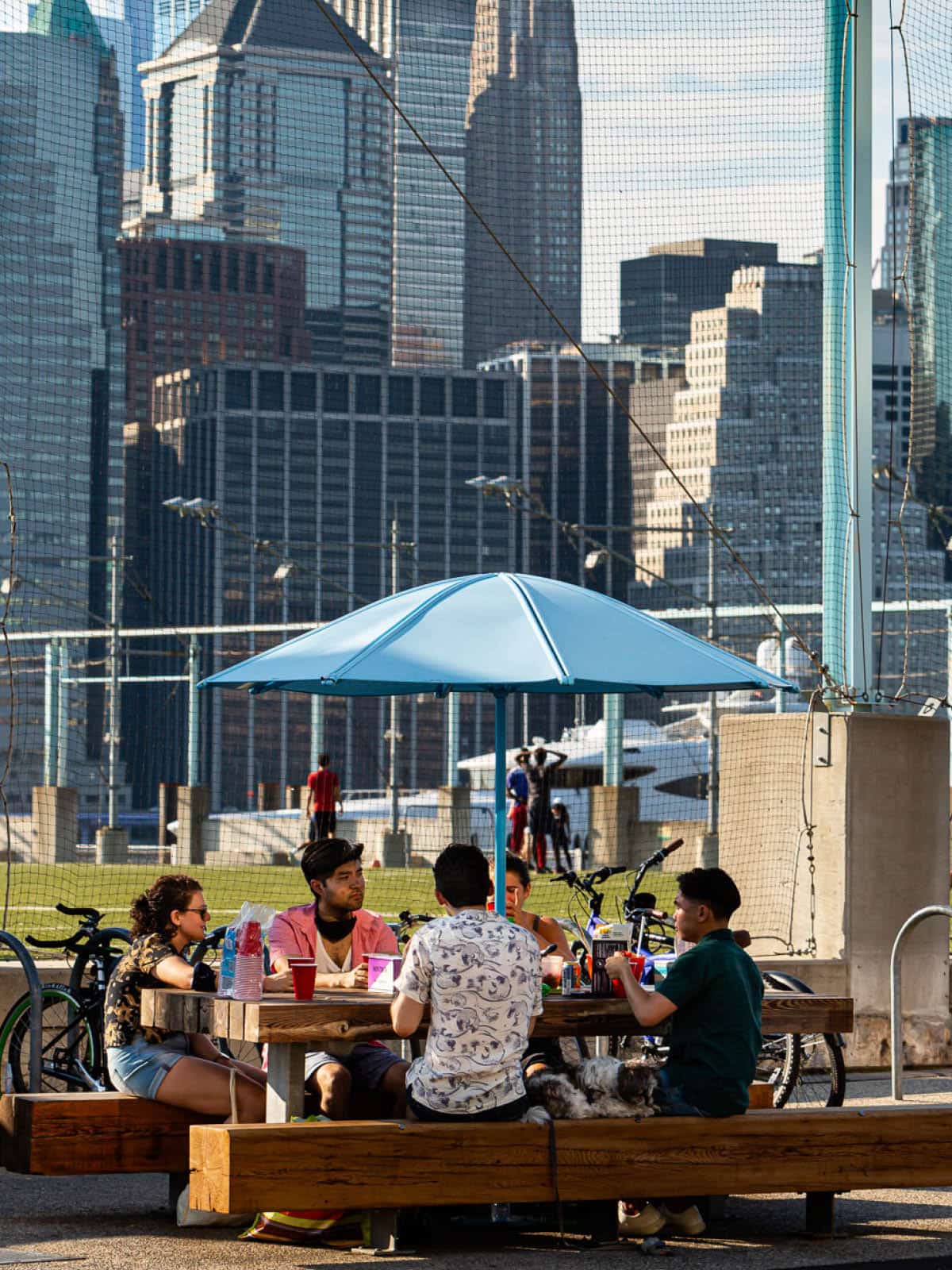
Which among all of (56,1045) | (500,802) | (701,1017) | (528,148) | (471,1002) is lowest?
(56,1045)

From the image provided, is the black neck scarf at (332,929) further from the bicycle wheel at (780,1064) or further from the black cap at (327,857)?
the bicycle wheel at (780,1064)

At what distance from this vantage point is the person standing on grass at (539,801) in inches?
1076

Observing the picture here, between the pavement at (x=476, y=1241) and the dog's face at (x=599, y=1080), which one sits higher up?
the dog's face at (x=599, y=1080)

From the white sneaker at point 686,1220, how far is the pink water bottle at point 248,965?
56.8 inches

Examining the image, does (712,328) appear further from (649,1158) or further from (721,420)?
(649,1158)

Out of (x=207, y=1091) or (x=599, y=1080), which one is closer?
(x=599, y=1080)

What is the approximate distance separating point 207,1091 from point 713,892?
171 cm

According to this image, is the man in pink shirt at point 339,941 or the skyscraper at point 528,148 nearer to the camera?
the man in pink shirt at point 339,941

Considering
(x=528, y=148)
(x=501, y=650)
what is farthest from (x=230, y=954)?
(x=528, y=148)

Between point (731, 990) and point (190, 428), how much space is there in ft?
374

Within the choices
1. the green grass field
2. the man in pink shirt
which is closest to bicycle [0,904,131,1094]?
the man in pink shirt

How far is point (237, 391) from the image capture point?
388 ft

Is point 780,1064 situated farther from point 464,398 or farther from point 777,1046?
point 464,398

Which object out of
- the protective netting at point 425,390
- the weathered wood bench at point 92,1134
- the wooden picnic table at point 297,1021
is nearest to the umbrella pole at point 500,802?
the wooden picnic table at point 297,1021
